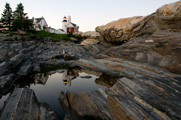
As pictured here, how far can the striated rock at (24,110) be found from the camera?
6.30 metres

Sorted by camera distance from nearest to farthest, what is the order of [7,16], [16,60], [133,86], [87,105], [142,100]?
[142,100], [87,105], [133,86], [16,60], [7,16]

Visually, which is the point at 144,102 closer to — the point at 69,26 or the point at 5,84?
the point at 5,84

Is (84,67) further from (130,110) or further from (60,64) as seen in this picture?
(130,110)

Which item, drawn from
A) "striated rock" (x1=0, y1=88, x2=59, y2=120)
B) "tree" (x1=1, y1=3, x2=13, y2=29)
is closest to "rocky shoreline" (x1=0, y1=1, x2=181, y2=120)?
"striated rock" (x1=0, y1=88, x2=59, y2=120)

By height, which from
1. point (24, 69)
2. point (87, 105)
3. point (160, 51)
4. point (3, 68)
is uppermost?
point (160, 51)

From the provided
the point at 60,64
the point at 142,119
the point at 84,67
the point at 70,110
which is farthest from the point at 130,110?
the point at 60,64

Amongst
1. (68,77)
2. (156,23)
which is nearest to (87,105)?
(68,77)

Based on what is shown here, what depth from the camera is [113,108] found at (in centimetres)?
643

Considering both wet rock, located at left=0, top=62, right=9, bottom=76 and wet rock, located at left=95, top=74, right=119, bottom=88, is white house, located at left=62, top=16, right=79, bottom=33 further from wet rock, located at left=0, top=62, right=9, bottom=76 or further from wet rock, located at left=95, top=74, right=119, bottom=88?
wet rock, located at left=95, top=74, right=119, bottom=88

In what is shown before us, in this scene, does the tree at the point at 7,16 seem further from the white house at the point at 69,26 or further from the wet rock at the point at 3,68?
the wet rock at the point at 3,68

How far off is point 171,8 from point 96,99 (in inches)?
761

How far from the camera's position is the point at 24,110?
6.83m

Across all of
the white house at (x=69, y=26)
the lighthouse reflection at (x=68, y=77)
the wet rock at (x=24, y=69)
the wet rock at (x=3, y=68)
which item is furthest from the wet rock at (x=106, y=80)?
the white house at (x=69, y=26)

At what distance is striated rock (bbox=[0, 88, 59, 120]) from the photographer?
6300 millimetres
